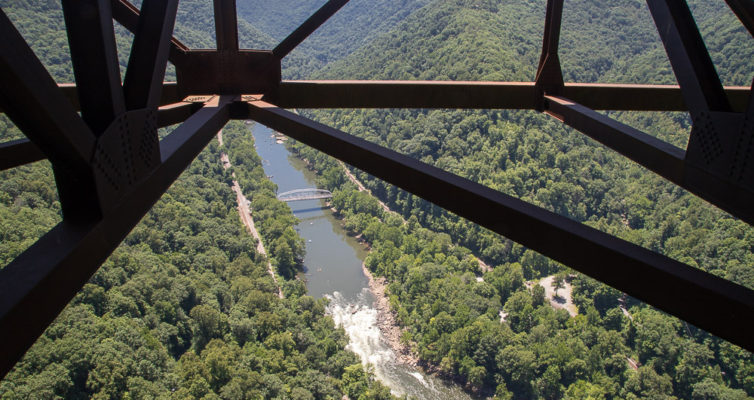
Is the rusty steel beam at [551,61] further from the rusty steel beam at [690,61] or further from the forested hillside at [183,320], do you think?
the forested hillside at [183,320]

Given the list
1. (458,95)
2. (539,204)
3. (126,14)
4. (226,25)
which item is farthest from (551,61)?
(539,204)

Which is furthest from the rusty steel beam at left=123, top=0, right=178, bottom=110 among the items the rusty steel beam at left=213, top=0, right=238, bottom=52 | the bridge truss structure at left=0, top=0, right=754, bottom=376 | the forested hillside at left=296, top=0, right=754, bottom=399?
the forested hillside at left=296, top=0, right=754, bottom=399

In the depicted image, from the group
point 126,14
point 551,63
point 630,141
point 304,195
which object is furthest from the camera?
point 304,195

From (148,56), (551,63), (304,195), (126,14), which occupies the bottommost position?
(551,63)

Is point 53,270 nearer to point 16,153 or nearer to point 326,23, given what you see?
point 16,153

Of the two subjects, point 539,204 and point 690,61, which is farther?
point 539,204

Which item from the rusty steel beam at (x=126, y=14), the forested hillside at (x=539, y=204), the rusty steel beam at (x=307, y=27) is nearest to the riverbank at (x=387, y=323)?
the forested hillside at (x=539, y=204)
